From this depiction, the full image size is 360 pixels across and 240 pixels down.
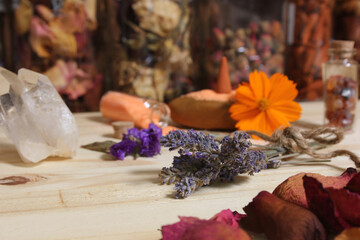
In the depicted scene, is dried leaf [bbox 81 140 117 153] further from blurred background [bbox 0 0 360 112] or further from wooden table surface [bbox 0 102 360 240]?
blurred background [bbox 0 0 360 112]

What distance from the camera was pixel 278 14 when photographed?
1215 millimetres

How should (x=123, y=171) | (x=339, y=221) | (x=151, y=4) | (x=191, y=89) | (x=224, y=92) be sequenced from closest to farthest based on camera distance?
1. (x=339, y=221)
2. (x=123, y=171)
3. (x=224, y=92)
4. (x=151, y=4)
5. (x=191, y=89)

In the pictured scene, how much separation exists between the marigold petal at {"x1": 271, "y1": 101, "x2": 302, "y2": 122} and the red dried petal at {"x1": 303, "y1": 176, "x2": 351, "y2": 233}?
47 centimetres

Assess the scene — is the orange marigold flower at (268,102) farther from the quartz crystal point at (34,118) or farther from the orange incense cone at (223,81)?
the quartz crystal point at (34,118)

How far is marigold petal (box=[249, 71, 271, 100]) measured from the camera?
2.82 ft

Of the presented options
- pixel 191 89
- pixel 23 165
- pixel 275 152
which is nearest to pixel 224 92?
pixel 191 89

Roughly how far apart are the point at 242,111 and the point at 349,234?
53cm

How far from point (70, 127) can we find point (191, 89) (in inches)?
21.3

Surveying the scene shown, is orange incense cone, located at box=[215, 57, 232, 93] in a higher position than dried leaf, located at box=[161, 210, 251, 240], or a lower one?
higher

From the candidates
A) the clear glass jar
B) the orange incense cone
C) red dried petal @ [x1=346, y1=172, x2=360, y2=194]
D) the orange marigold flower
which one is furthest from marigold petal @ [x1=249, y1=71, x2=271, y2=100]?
red dried petal @ [x1=346, y1=172, x2=360, y2=194]

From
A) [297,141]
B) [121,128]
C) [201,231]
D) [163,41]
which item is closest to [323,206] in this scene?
[201,231]

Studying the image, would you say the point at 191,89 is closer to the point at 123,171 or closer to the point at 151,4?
the point at 151,4

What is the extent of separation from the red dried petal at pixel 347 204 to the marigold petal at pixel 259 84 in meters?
0.49

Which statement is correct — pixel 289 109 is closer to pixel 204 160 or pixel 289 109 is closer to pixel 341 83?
pixel 341 83
